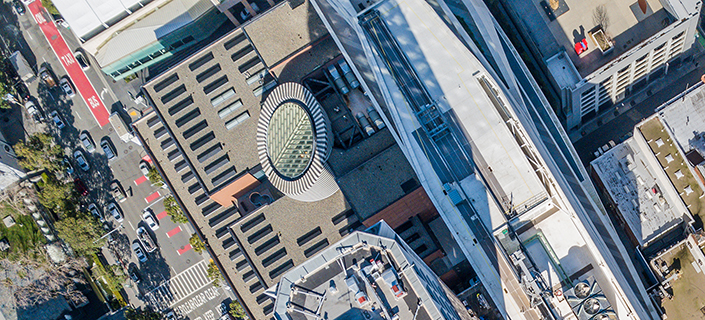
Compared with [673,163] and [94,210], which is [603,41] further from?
[94,210]

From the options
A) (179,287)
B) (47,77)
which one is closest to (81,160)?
(47,77)

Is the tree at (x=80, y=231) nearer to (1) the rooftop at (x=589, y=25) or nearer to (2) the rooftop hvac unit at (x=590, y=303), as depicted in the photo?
(2) the rooftop hvac unit at (x=590, y=303)

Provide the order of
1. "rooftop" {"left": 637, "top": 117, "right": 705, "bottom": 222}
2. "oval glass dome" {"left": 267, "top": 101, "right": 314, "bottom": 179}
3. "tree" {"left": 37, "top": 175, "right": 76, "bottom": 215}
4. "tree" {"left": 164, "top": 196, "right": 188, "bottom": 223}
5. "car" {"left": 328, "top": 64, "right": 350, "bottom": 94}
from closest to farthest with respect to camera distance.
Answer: "oval glass dome" {"left": 267, "top": 101, "right": 314, "bottom": 179}, "rooftop" {"left": 637, "top": 117, "right": 705, "bottom": 222}, "car" {"left": 328, "top": 64, "right": 350, "bottom": 94}, "tree" {"left": 164, "top": 196, "right": 188, "bottom": 223}, "tree" {"left": 37, "top": 175, "right": 76, "bottom": 215}

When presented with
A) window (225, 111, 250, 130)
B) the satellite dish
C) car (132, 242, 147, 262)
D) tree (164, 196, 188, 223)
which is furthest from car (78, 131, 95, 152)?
the satellite dish

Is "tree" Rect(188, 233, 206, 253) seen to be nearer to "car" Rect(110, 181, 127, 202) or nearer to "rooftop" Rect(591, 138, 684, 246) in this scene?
"car" Rect(110, 181, 127, 202)

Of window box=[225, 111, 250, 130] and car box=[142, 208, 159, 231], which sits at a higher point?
window box=[225, 111, 250, 130]

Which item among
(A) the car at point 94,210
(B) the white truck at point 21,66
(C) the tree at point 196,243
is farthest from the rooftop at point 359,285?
(B) the white truck at point 21,66

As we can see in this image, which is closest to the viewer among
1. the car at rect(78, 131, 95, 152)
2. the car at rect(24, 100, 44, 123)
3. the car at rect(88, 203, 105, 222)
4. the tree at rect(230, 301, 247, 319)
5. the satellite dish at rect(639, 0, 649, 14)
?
the satellite dish at rect(639, 0, 649, 14)

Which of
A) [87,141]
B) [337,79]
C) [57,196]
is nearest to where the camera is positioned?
[337,79]
